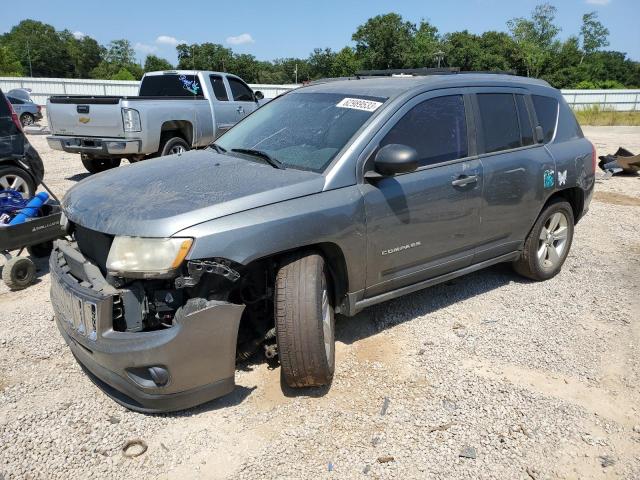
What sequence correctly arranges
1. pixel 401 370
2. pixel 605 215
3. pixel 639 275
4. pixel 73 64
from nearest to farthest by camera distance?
pixel 401 370, pixel 639 275, pixel 605 215, pixel 73 64

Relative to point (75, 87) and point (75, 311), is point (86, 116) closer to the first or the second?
point (75, 311)

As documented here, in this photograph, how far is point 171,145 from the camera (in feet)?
31.7

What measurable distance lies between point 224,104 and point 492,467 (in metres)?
9.48

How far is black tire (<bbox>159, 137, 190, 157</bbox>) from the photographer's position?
376 inches

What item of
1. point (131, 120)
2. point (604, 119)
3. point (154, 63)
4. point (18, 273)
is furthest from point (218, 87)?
point (154, 63)

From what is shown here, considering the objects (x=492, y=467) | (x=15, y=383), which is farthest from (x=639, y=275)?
(x=15, y=383)

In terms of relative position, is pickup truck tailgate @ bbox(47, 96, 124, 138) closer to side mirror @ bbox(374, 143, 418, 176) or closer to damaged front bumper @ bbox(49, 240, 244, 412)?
damaged front bumper @ bbox(49, 240, 244, 412)

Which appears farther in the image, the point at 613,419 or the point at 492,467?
the point at 613,419

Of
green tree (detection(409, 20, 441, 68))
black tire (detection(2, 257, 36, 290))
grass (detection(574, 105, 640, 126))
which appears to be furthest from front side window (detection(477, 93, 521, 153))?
green tree (detection(409, 20, 441, 68))

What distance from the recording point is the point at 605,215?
8031mm

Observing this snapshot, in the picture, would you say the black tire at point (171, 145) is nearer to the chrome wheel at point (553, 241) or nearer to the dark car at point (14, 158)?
the dark car at point (14, 158)

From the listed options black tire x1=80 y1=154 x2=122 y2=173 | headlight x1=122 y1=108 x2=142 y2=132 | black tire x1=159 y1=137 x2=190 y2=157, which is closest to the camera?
headlight x1=122 y1=108 x2=142 y2=132

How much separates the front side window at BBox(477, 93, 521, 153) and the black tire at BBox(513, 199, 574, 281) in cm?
84

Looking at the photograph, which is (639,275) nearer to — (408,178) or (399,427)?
(408,178)
